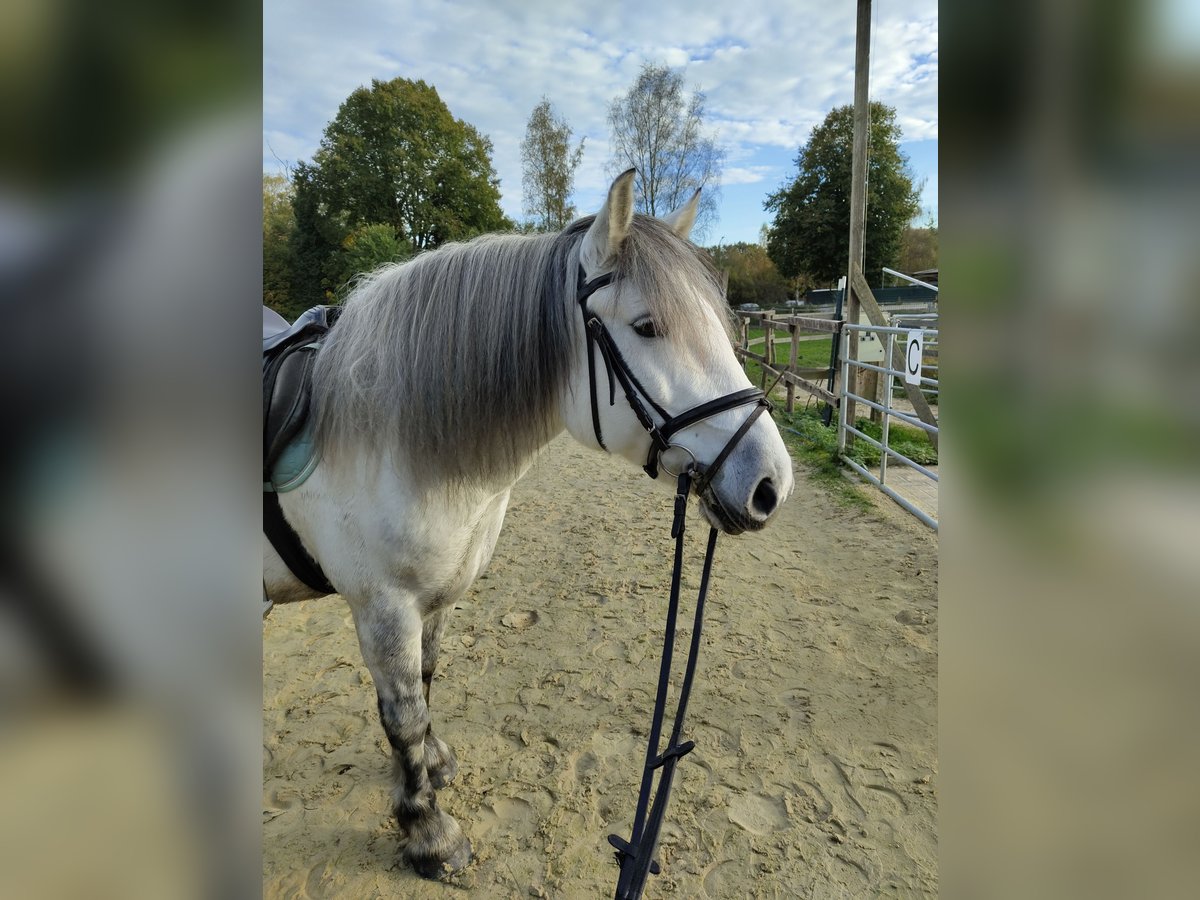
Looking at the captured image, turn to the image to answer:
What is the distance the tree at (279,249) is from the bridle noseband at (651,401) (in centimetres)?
1855

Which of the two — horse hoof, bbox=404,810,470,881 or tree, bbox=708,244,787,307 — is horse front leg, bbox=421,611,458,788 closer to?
horse hoof, bbox=404,810,470,881

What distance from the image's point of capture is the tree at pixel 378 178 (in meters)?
19.3

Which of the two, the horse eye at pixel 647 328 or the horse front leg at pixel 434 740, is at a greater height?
the horse eye at pixel 647 328

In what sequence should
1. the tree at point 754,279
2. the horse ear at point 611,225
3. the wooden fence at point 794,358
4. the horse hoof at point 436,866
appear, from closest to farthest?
the horse ear at point 611,225 → the horse hoof at point 436,866 → the wooden fence at point 794,358 → the tree at point 754,279

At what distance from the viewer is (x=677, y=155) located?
54.9 ft

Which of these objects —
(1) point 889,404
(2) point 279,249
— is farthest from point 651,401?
(2) point 279,249

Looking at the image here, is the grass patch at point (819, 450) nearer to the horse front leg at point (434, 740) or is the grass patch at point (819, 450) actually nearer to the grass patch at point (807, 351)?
the grass patch at point (807, 351)

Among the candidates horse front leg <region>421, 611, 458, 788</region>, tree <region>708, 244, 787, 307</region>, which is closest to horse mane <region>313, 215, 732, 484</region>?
horse front leg <region>421, 611, 458, 788</region>

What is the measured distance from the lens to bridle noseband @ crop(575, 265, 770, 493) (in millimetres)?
1413

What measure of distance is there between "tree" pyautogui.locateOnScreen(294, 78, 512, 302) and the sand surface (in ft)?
58.7
